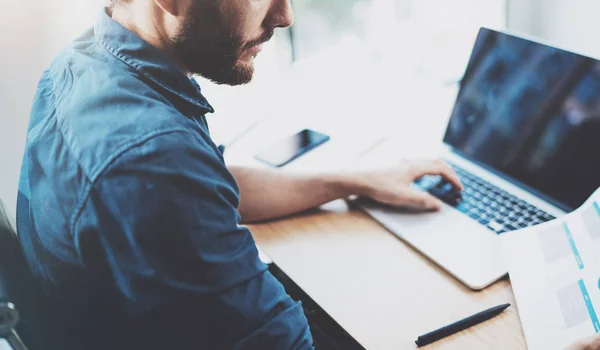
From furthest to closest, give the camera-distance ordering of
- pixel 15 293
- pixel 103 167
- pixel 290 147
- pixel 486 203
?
pixel 290 147
pixel 486 203
pixel 103 167
pixel 15 293

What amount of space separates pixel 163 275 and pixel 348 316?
10.8 inches

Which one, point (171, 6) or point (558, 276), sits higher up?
point (171, 6)

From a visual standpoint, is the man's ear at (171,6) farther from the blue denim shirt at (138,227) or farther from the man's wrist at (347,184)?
the man's wrist at (347,184)

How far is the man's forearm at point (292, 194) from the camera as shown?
101 cm

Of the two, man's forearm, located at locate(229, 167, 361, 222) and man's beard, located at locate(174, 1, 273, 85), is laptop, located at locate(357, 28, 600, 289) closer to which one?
man's forearm, located at locate(229, 167, 361, 222)

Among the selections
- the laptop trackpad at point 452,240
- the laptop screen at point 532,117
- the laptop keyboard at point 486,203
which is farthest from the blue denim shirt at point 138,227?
the laptop screen at point 532,117

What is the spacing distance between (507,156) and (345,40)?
80 centimetres

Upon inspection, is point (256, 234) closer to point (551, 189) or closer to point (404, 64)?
point (551, 189)

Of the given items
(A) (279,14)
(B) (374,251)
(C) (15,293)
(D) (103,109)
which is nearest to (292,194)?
(B) (374,251)

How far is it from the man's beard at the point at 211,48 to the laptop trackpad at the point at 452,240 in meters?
0.34

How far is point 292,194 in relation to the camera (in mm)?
1021

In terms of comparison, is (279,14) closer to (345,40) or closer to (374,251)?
(374,251)

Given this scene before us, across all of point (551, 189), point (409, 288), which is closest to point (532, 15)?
point (551, 189)

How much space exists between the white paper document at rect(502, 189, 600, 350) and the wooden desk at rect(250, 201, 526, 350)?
2 cm
